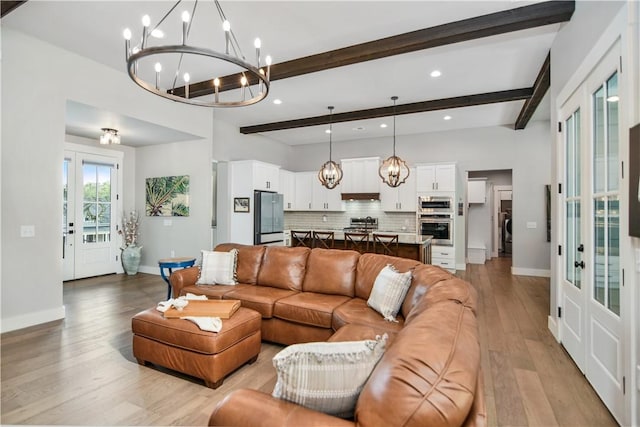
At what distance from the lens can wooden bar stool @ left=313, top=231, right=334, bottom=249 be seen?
18.4ft

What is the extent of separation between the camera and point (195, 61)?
4.15 metres

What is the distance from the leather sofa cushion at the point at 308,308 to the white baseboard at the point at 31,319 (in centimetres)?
286

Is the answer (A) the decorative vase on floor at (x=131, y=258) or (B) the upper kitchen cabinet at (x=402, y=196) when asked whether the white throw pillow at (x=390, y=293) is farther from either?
(A) the decorative vase on floor at (x=131, y=258)

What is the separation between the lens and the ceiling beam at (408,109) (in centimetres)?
508

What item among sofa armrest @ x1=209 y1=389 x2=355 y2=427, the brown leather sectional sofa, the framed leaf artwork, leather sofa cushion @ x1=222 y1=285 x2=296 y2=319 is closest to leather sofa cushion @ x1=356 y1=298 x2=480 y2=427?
the brown leather sectional sofa

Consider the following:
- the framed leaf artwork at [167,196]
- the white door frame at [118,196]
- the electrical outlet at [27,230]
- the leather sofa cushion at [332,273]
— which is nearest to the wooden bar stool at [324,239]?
the leather sofa cushion at [332,273]

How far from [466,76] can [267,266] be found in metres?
3.81

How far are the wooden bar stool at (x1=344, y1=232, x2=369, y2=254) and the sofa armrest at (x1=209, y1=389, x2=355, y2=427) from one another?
430 centimetres

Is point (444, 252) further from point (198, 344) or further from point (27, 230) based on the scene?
point (27, 230)

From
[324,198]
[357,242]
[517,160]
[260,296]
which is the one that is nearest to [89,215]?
[260,296]

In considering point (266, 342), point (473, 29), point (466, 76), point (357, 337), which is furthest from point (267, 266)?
point (466, 76)

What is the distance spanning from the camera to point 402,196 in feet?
24.2

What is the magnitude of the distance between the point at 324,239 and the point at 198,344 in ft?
11.4

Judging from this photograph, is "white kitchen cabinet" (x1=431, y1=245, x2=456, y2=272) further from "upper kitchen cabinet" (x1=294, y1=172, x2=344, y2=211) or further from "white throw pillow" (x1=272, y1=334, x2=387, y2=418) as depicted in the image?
"white throw pillow" (x1=272, y1=334, x2=387, y2=418)
